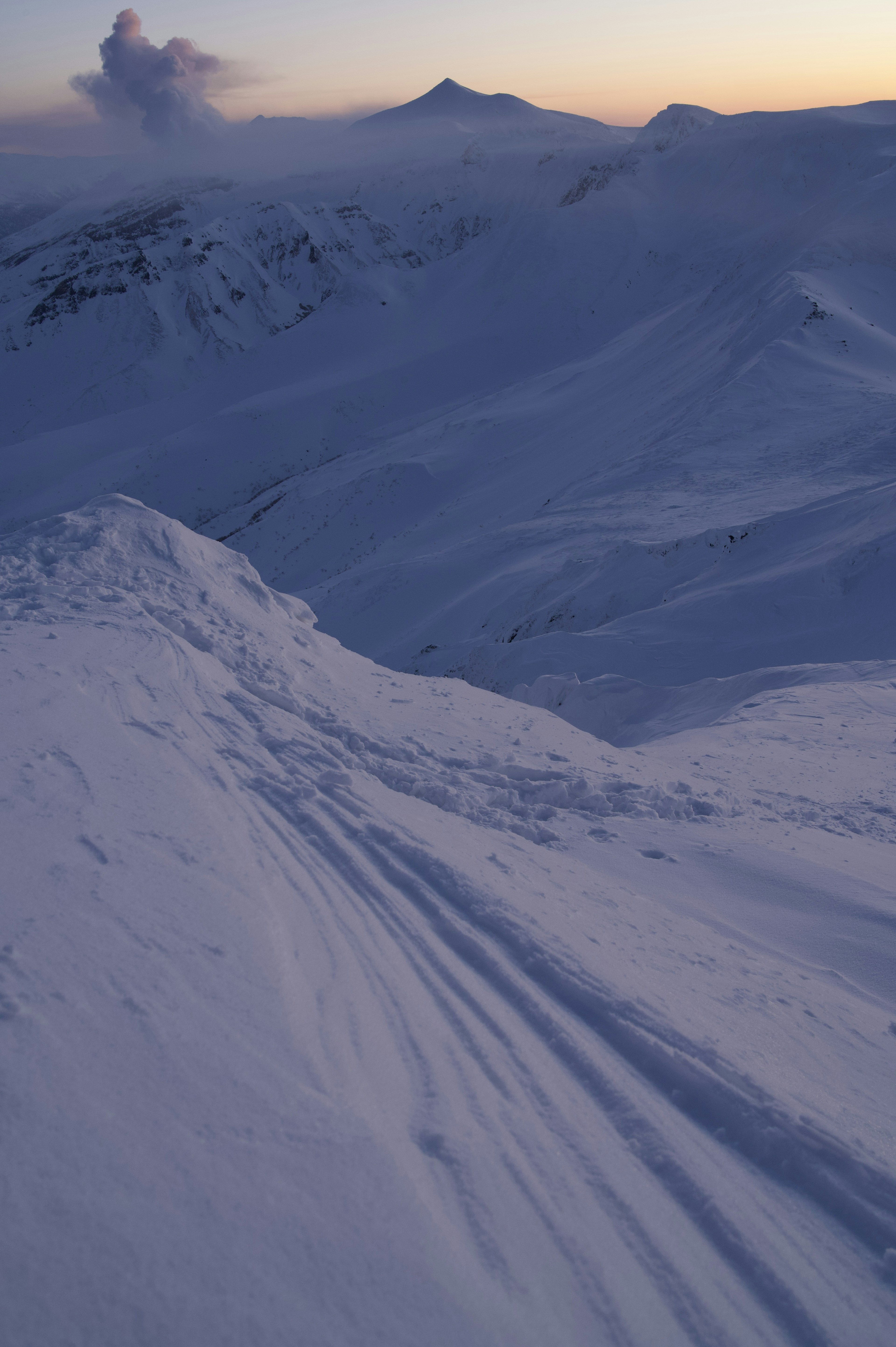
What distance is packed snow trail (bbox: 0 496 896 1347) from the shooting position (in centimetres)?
177

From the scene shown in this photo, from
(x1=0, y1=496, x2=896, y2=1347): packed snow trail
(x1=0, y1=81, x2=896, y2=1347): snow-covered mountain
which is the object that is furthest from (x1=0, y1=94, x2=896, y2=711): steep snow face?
(x1=0, y1=496, x2=896, y2=1347): packed snow trail

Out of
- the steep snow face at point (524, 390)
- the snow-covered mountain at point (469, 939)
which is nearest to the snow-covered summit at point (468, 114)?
the steep snow face at point (524, 390)

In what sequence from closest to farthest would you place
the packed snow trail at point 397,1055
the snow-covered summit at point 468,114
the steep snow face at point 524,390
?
the packed snow trail at point 397,1055, the steep snow face at point 524,390, the snow-covered summit at point 468,114

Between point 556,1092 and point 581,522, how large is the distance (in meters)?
15.9

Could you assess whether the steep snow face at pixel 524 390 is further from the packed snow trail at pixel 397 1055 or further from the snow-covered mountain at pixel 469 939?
the packed snow trail at pixel 397 1055

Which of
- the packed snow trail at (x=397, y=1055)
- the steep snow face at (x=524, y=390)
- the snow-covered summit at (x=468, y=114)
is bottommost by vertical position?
the packed snow trail at (x=397, y=1055)

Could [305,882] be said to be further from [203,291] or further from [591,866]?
[203,291]

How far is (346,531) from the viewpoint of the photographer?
95.1ft

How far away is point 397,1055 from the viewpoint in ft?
8.17

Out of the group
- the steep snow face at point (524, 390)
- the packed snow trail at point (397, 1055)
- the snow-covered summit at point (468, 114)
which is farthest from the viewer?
the snow-covered summit at point (468, 114)

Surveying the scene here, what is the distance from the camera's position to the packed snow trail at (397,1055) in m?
1.77

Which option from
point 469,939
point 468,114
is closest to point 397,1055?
point 469,939

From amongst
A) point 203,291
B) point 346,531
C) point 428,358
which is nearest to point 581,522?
point 346,531

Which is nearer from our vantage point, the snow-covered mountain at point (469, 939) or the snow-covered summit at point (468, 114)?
the snow-covered mountain at point (469, 939)
